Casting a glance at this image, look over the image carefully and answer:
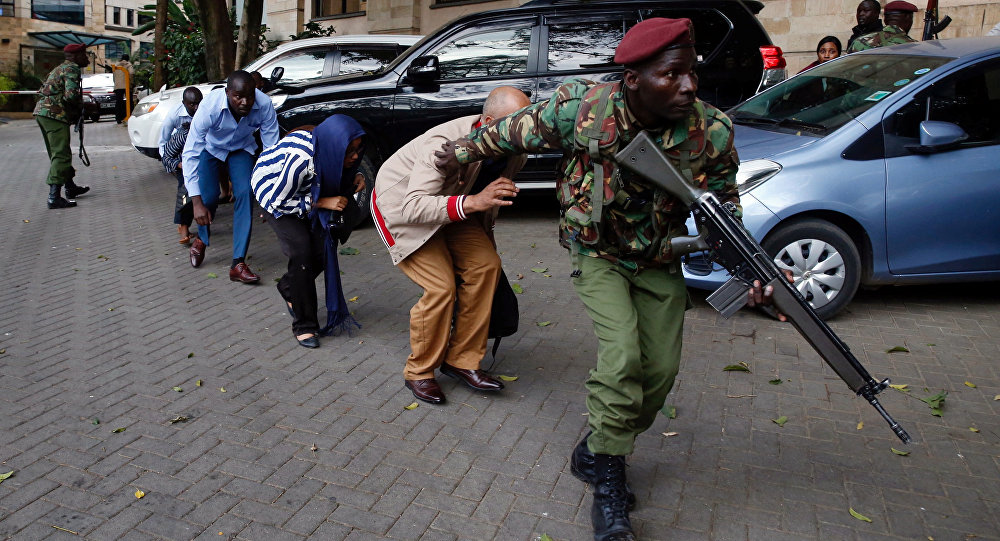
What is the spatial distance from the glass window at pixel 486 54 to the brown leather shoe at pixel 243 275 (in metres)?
2.76

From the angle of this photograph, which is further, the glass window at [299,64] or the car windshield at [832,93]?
the glass window at [299,64]

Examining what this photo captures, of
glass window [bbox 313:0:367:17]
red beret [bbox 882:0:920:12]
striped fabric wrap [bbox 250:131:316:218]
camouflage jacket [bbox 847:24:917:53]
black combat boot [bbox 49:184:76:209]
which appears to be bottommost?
black combat boot [bbox 49:184:76:209]

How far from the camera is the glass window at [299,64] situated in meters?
9.81

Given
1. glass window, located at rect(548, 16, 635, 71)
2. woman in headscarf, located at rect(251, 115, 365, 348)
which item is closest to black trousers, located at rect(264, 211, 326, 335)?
woman in headscarf, located at rect(251, 115, 365, 348)

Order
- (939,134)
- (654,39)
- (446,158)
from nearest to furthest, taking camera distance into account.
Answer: (654,39) < (446,158) < (939,134)

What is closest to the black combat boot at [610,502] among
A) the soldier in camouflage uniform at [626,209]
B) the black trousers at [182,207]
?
the soldier in camouflage uniform at [626,209]

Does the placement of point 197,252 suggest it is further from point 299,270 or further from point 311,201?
point 311,201

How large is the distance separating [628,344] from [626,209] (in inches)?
20.4

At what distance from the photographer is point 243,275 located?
21.5ft

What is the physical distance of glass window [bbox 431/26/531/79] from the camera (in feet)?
26.2

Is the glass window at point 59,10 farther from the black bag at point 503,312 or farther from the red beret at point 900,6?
the black bag at point 503,312

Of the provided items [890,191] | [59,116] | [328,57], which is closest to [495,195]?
[890,191]

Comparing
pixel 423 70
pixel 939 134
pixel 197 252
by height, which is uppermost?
pixel 423 70

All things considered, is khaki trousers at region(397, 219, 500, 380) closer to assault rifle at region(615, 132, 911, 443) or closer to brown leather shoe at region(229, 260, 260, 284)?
assault rifle at region(615, 132, 911, 443)
